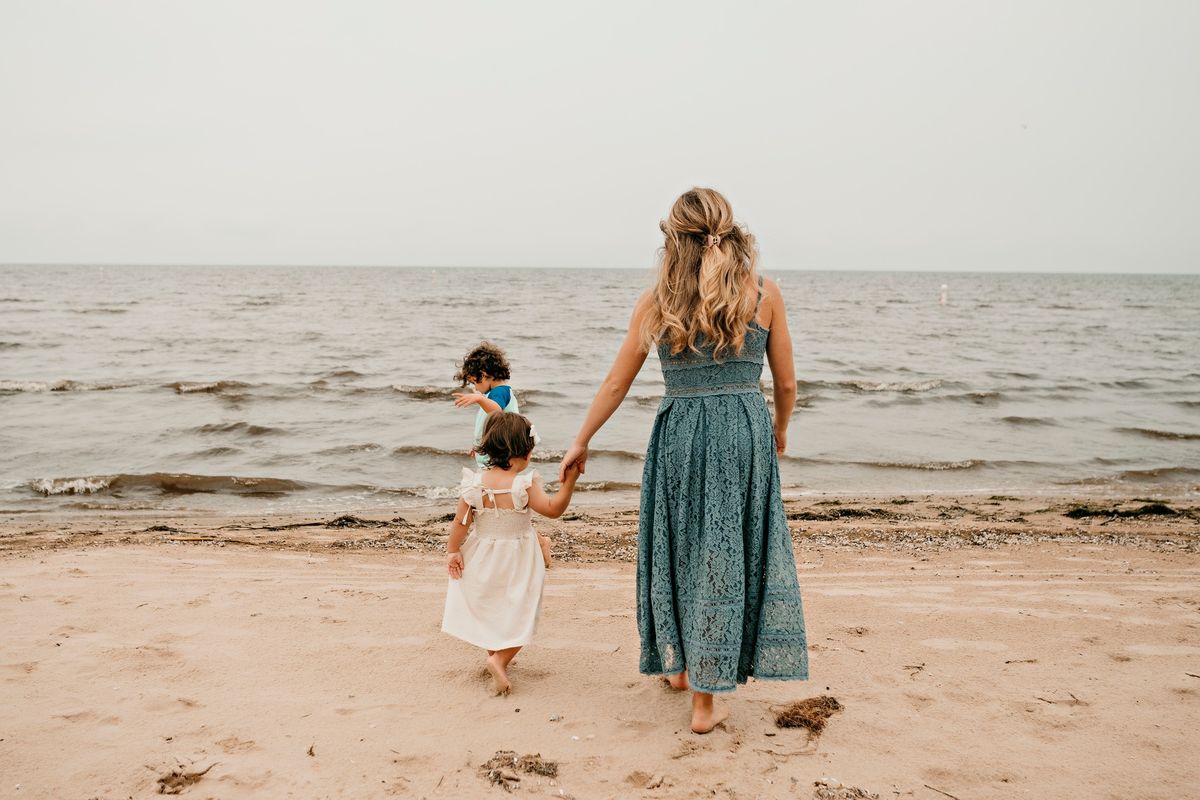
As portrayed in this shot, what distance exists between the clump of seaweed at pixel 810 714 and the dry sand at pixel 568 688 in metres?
0.04

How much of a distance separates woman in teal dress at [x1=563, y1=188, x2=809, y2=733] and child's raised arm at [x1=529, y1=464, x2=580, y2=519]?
6cm

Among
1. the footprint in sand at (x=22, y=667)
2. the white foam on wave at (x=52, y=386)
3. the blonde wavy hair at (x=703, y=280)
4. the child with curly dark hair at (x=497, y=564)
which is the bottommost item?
the white foam on wave at (x=52, y=386)

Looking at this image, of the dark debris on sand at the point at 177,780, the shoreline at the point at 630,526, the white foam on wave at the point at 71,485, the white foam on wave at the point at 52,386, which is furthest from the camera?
the white foam on wave at the point at 52,386

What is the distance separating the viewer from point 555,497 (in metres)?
3.31

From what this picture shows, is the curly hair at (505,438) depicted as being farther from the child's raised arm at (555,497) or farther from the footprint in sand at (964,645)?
the footprint in sand at (964,645)

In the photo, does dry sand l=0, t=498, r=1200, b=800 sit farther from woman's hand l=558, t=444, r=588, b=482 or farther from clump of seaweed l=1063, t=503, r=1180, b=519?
clump of seaweed l=1063, t=503, r=1180, b=519

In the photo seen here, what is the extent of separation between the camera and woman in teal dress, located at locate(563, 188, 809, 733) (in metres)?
2.99

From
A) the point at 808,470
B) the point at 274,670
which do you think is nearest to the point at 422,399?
the point at 808,470

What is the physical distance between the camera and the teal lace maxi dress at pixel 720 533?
303cm

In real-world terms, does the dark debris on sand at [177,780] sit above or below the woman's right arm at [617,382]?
below

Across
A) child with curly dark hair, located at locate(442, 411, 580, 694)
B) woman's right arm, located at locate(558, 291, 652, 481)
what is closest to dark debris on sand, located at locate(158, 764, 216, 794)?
child with curly dark hair, located at locate(442, 411, 580, 694)

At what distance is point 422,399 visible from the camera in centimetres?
1531

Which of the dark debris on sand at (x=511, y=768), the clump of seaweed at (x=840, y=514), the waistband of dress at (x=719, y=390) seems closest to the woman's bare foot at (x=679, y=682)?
the dark debris on sand at (x=511, y=768)

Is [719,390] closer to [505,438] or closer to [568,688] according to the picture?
[505,438]
